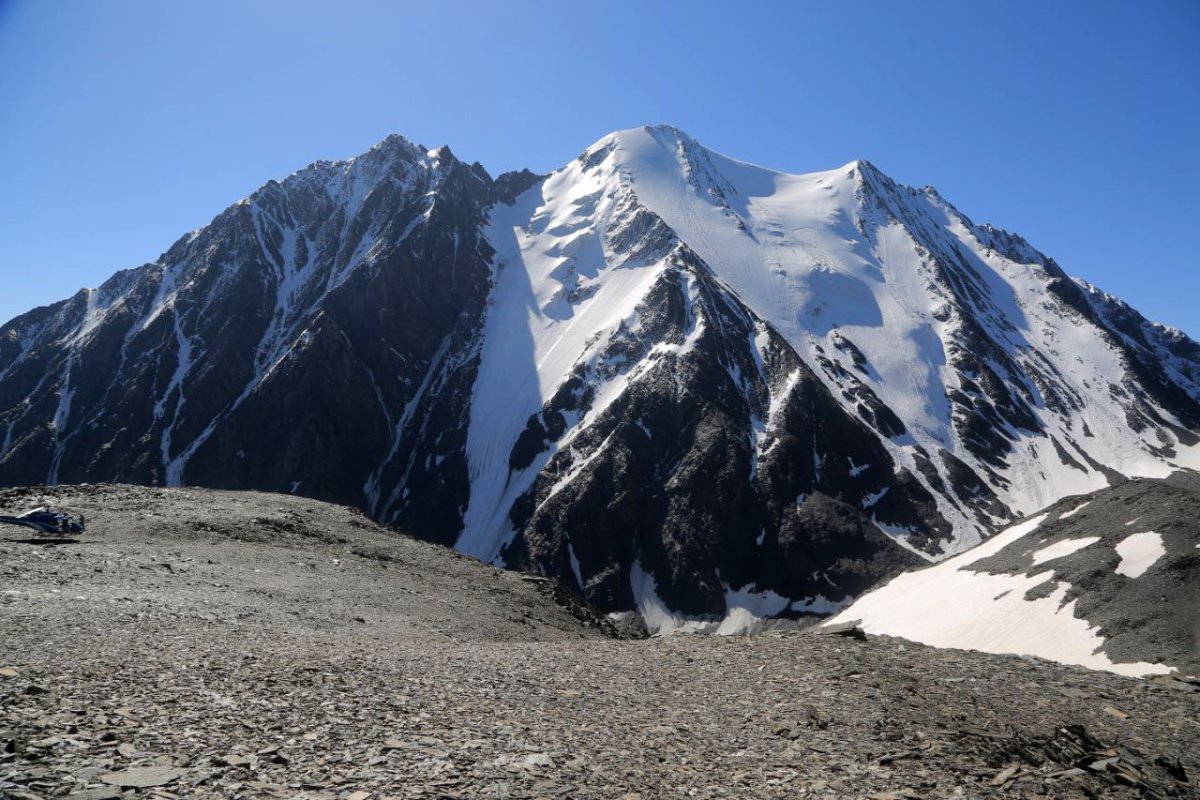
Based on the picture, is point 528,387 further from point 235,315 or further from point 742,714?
point 742,714

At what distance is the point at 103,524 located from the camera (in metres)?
31.9

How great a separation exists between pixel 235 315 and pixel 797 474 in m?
154

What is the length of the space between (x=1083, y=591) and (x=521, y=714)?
39.3 metres

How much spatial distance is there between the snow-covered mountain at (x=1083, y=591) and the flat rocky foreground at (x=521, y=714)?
74.2 ft

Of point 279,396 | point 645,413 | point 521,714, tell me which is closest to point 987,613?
point 521,714

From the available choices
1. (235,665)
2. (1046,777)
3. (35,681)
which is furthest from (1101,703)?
(35,681)

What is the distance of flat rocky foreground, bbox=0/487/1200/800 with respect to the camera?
9.52m

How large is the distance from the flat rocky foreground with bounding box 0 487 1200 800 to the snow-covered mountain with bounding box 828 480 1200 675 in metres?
22.6

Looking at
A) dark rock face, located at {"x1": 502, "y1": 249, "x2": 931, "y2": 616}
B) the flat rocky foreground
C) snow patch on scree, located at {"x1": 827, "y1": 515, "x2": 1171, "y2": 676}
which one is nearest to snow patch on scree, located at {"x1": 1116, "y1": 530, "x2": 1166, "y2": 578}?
snow patch on scree, located at {"x1": 827, "y1": 515, "x2": 1171, "y2": 676}

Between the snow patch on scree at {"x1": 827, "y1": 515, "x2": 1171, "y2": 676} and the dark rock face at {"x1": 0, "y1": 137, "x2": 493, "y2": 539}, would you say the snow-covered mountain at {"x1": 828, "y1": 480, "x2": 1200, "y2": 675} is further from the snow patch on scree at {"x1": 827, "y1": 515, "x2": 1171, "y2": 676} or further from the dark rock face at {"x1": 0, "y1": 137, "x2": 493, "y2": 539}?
the dark rock face at {"x1": 0, "y1": 137, "x2": 493, "y2": 539}

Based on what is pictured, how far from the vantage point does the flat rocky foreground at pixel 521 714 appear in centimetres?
952

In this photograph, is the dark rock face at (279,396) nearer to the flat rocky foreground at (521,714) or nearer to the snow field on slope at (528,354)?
the snow field on slope at (528,354)

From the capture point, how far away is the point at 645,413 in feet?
461

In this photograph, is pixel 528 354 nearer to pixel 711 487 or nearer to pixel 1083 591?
pixel 711 487
